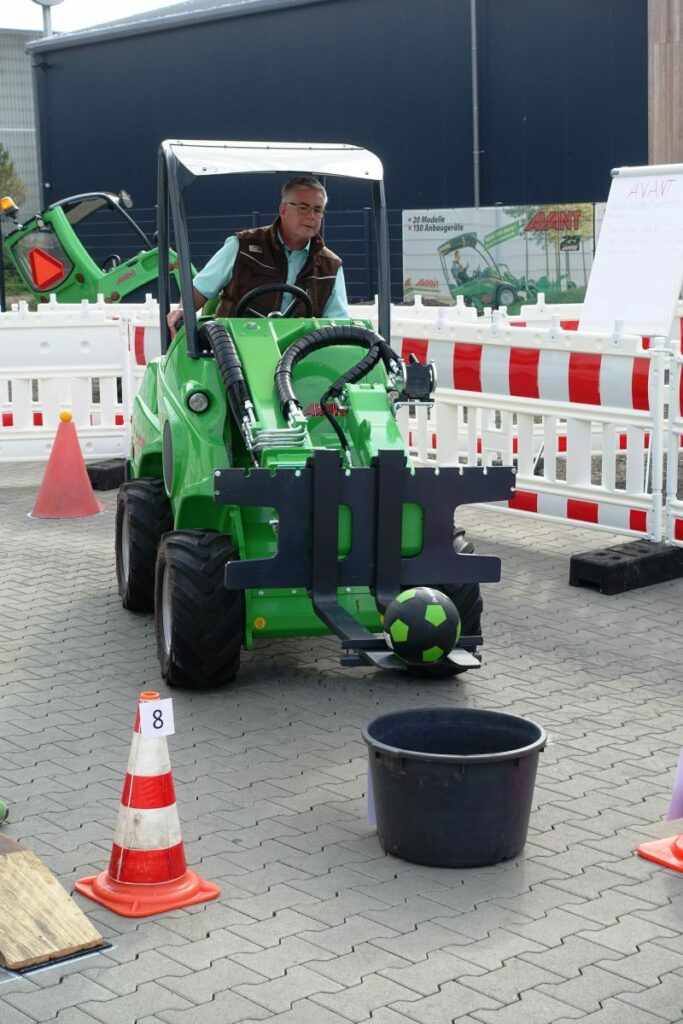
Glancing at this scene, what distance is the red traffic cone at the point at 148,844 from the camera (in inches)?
170

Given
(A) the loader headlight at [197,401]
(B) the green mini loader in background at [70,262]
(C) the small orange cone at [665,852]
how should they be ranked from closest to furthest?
(C) the small orange cone at [665,852] < (A) the loader headlight at [197,401] < (B) the green mini loader in background at [70,262]

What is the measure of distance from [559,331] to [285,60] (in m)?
18.2

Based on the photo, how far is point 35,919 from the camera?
4.11m

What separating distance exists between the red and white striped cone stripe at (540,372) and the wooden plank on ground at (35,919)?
4.95 metres

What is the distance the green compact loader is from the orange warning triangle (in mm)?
12596

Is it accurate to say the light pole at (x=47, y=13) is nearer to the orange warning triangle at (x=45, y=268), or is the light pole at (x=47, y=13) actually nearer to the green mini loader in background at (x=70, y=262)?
the green mini loader in background at (x=70, y=262)

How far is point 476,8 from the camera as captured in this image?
22.8m

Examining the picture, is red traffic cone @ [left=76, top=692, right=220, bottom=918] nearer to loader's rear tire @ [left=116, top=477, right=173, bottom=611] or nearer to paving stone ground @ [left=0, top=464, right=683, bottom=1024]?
paving stone ground @ [left=0, top=464, right=683, bottom=1024]

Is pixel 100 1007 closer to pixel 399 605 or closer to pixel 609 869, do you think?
pixel 609 869

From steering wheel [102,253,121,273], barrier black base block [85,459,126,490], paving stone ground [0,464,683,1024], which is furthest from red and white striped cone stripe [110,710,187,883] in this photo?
steering wheel [102,253,121,273]

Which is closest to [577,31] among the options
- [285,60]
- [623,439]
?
[285,60]

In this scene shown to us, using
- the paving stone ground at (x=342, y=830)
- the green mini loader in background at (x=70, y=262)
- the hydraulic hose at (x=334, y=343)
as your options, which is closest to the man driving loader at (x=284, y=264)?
the hydraulic hose at (x=334, y=343)

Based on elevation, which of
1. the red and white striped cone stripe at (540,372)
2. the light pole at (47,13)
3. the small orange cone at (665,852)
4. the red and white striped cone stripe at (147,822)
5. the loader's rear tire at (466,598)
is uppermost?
the light pole at (47,13)

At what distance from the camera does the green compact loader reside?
5.90m
